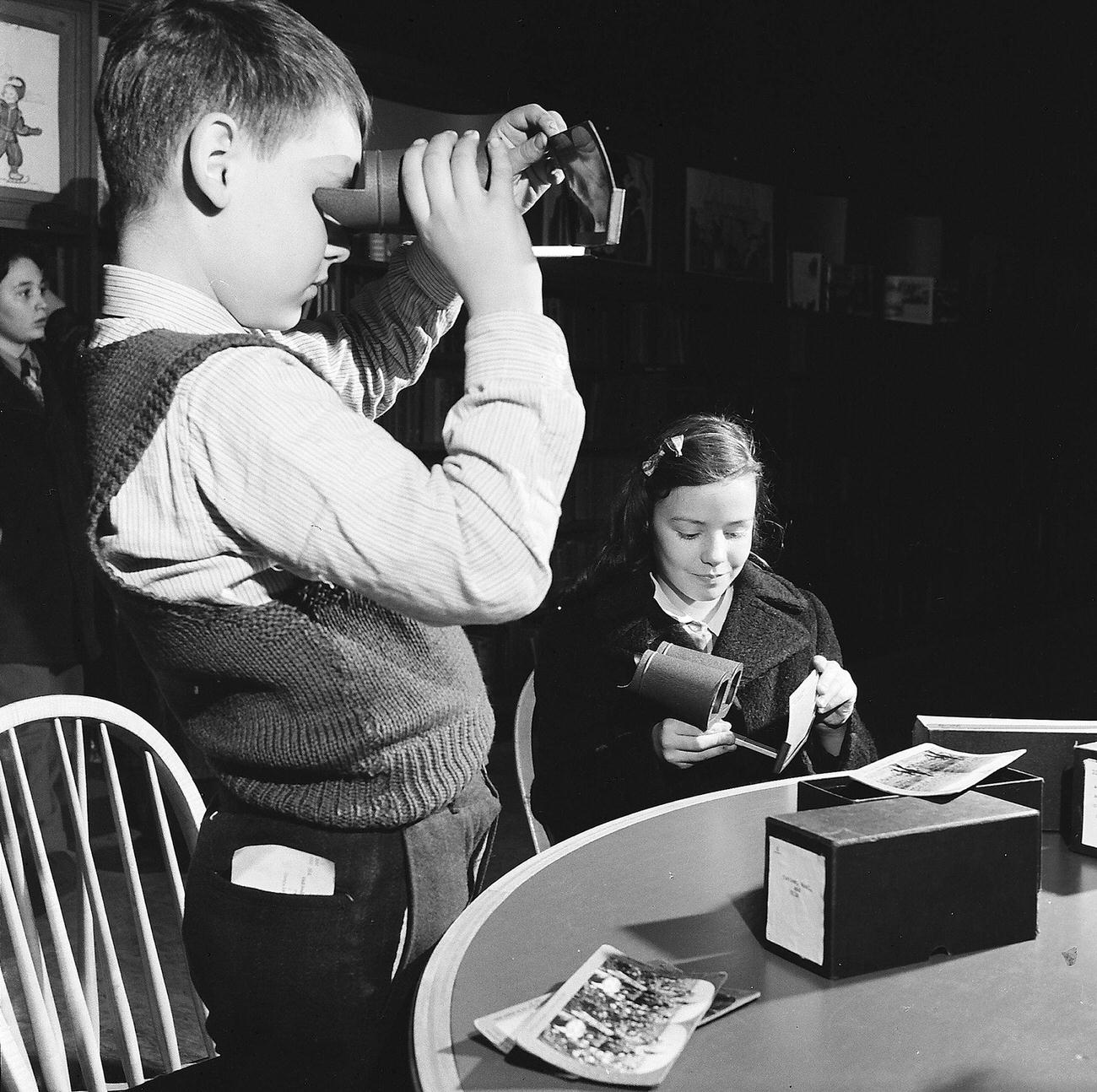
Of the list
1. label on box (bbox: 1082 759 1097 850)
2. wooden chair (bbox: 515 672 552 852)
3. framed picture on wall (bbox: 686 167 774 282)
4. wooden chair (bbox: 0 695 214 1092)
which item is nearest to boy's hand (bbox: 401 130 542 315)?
wooden chair (bbox: 0 695 214 1092)

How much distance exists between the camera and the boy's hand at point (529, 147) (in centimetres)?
85

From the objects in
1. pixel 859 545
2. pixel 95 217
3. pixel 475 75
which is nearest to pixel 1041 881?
pixel 95 217

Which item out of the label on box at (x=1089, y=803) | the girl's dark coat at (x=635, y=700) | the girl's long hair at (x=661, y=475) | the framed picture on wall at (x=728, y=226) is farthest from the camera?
the framed picture on wall at (x=728, y=226)

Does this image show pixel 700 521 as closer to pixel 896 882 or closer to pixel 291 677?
pixel 896 882

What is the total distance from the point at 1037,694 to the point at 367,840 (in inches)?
204

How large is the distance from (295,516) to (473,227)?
24 cm

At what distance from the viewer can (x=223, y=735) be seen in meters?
0.88

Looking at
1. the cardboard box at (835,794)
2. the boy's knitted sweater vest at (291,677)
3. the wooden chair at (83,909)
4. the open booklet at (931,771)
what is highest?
the boy's knitted sweater vest at (291,677)

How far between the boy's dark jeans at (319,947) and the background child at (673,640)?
887 millimetres

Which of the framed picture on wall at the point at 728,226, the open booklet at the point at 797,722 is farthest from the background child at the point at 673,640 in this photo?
the framed picture on wall at the point at 728,226

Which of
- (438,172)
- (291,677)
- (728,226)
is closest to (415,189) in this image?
(438,172)

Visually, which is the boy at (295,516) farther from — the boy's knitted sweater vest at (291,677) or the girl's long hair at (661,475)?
the girl's long hair at (661,475)

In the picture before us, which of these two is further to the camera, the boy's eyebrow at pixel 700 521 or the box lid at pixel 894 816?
the boy's eyebrow at pixel 700 521

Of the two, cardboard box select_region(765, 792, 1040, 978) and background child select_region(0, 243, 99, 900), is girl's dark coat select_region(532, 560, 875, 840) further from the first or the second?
background child select_region(0, 243, 99, 900)
